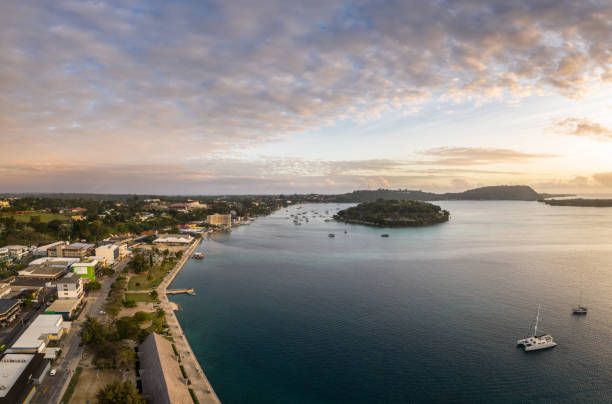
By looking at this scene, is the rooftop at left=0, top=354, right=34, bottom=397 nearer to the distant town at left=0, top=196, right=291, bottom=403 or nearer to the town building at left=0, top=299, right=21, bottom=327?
the distant town at left=0, top=196, right=291, bottom=403

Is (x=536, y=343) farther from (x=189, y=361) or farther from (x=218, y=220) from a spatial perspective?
(x=218, y=220)

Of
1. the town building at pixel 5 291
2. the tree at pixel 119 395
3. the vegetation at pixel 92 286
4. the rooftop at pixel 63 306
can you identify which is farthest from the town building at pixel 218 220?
the tree at pixel 119 395

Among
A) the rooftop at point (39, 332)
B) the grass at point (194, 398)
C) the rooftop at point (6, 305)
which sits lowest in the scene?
the grass at point (194, 398)

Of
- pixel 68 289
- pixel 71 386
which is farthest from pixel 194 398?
pixel 68 289

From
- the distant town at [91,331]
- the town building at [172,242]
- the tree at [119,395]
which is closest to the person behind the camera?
the tree at [119,395]

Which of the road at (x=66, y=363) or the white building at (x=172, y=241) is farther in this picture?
the white building at (x=172, y=241)

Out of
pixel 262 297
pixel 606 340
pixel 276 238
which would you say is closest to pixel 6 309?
pixel 262 297

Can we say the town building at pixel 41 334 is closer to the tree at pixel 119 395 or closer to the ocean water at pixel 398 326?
the tree at pixel 119 395
